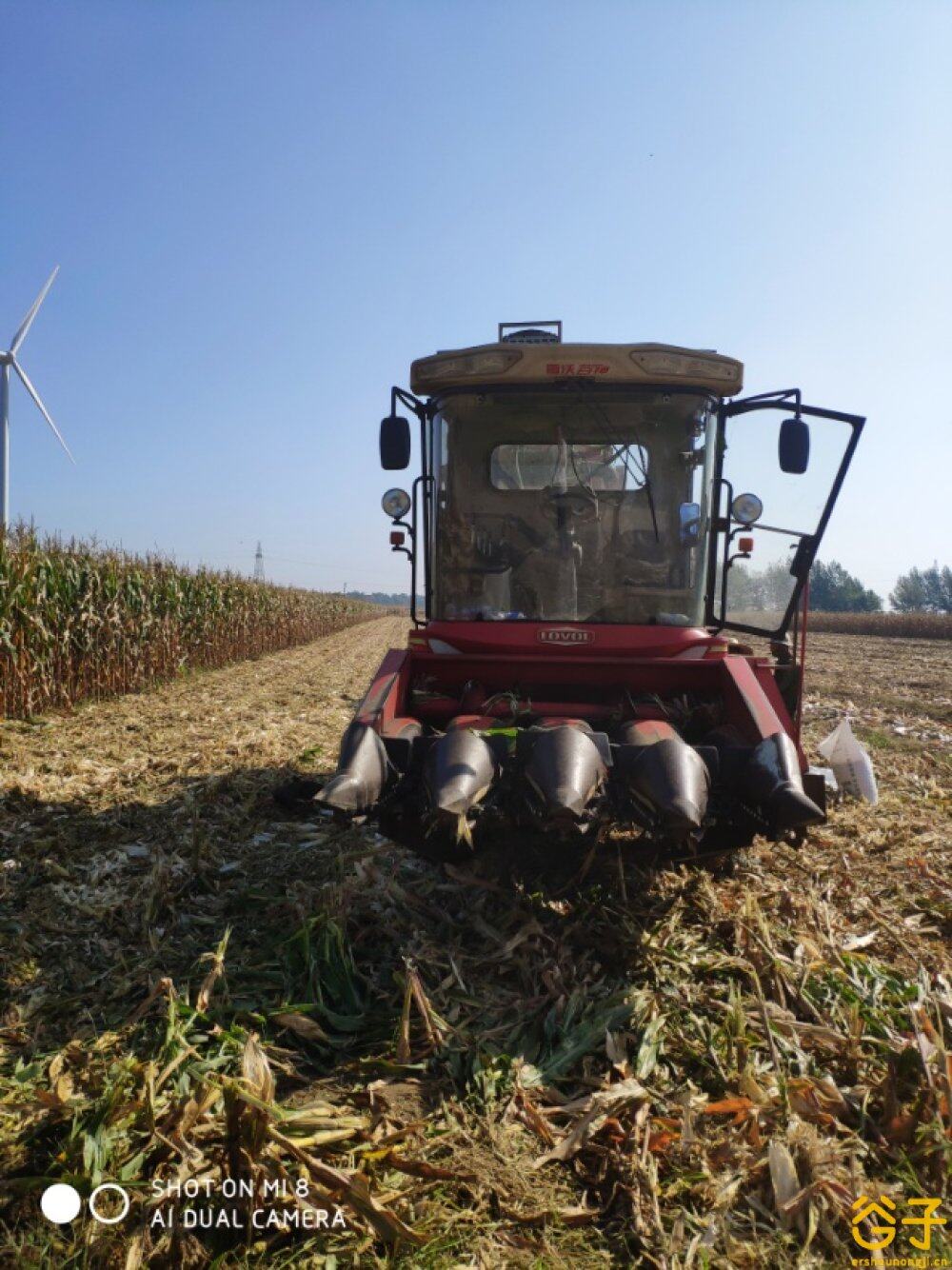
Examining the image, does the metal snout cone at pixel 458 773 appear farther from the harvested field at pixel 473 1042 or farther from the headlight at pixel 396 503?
the headlight at pixel 396 503

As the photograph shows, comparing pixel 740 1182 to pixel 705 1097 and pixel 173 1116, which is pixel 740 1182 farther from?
pixel 173 1116

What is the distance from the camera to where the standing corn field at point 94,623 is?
10219 mm

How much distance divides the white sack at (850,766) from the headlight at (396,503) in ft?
11.9

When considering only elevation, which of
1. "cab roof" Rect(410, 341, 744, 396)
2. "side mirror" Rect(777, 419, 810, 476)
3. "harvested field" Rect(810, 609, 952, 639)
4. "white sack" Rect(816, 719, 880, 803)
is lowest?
"white sack" Rect(816, 719, 880, 803)

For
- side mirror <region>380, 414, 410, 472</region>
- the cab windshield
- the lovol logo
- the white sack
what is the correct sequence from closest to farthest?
the lovol logo → the cab windshield → side mirror <region>380, 414, 410, 472</region> → the white sack

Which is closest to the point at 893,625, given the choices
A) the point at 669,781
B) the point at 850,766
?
the point at 850,766

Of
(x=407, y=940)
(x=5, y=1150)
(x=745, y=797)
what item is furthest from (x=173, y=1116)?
(x=745, y=797)

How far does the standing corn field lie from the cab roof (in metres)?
7.47

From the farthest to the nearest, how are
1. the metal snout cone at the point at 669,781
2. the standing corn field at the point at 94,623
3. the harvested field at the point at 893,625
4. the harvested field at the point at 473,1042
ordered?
the harvested field at the point at 893,625 → the standing corn field at the point at 94,623 → the metal snout cone at the point at 669,781 → the harvested field at the point at 473,1042

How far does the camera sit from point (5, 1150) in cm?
243

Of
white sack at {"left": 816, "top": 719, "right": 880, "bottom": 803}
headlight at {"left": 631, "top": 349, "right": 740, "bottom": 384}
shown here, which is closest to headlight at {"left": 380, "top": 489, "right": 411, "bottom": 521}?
headlight at {"left": 631, "top": 349, "right": 740, "bottom": 384}

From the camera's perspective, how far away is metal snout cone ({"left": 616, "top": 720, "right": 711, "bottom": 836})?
10.5 ft

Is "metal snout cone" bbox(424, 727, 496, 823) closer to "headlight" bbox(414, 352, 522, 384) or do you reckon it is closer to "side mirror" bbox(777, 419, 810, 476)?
"headlight" bbox(414, 352, 522, 384)

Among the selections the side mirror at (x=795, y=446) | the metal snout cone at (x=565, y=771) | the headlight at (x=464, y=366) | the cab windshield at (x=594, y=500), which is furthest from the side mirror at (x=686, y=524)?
the metal snout cone at (x=565, y=771)
